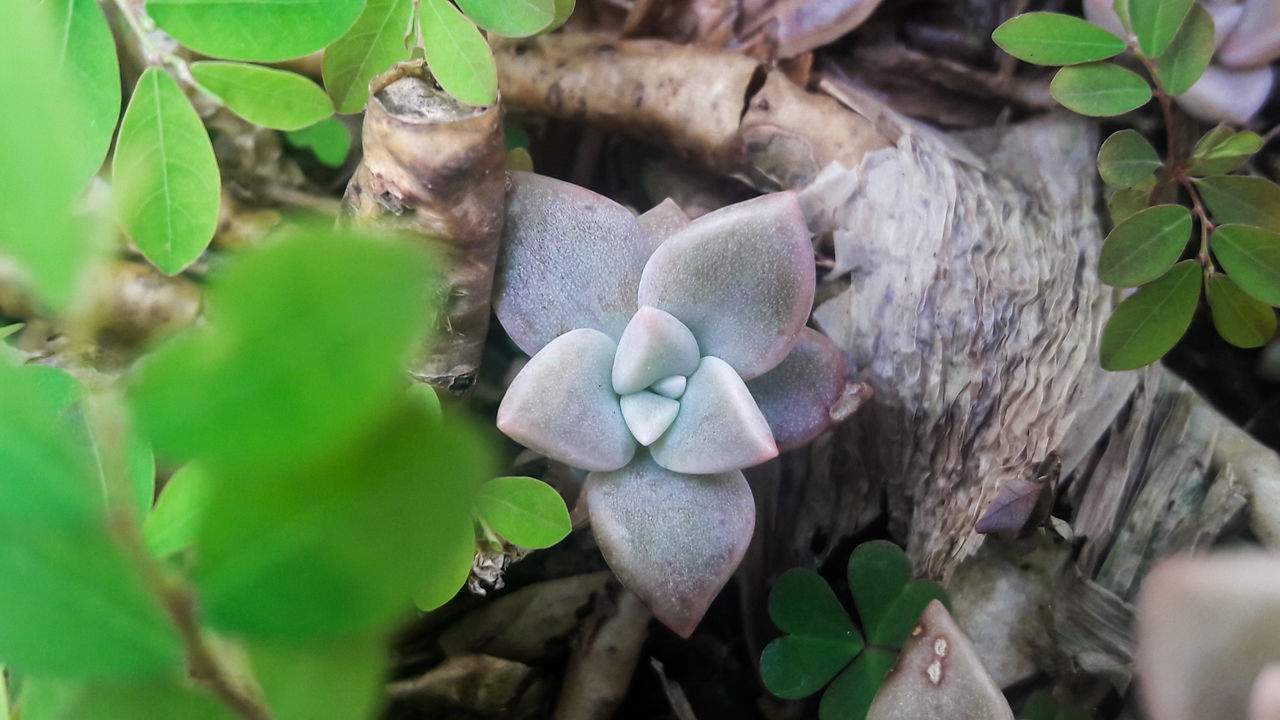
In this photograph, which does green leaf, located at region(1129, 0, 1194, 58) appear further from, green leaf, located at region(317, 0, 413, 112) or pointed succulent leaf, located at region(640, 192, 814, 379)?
green leaf, located at region(317, 0, 413, 112)

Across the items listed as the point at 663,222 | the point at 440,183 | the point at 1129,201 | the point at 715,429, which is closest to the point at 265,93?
the point at 440,183

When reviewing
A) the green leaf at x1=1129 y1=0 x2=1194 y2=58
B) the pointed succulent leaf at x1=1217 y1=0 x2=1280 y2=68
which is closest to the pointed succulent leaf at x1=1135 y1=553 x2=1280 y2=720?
the green leaf at x1=1129 y1=0 x2=1194 y2=58

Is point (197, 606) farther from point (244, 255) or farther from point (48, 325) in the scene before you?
point (48, 325)

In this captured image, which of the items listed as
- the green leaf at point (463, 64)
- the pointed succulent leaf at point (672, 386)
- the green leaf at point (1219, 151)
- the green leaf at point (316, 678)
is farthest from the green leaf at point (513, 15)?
the green leaf at point (1219, 151)

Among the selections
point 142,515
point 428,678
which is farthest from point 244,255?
point 428,678

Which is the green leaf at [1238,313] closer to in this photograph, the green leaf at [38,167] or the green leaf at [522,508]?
the green leaf at [522,508]

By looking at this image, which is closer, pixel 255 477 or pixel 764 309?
pixel 255 477
